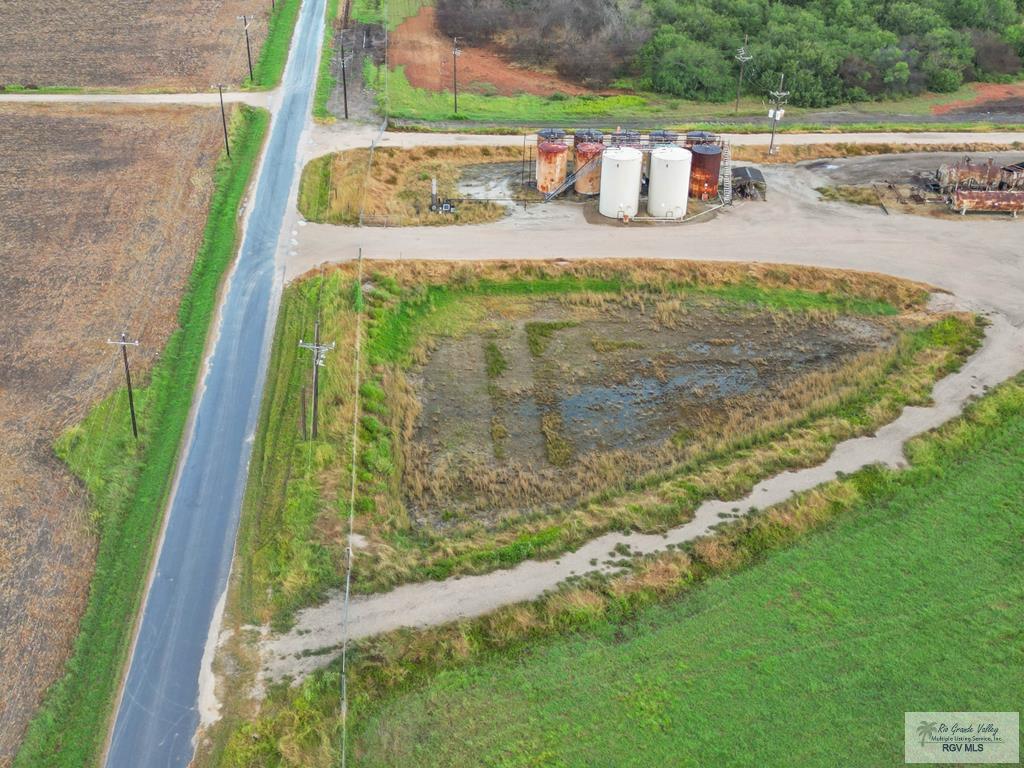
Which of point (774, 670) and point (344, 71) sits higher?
point (344, 71)

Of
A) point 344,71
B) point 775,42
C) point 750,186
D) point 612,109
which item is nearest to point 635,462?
point 750,186

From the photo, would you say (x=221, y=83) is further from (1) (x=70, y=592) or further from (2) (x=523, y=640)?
(2) (x=523, y=640)

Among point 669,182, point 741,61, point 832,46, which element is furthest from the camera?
point 832,46

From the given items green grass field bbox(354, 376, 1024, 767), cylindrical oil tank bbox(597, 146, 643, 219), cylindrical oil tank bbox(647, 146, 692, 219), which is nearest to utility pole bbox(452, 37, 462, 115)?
cylindrical oil tank bbox(597, 146, 643, 219)

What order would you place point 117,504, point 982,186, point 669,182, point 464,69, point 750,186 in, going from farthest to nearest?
point 464,69
point 750,186
point 982,186
point 669,182
point 117,504

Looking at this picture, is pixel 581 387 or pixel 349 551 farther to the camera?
pixel 581 387

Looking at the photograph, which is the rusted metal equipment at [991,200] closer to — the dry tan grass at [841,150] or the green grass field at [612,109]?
the dry tan grass at [841,150]

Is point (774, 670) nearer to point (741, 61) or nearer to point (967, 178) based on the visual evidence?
point (967, 178)
